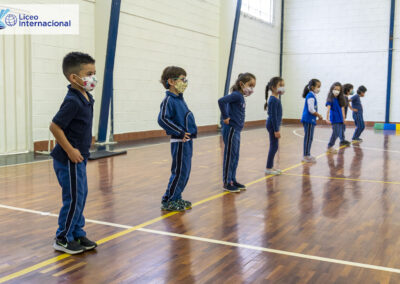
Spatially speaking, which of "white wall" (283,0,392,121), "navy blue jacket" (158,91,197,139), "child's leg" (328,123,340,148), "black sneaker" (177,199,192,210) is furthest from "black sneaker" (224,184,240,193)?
"white wall" (283,0,392,121)

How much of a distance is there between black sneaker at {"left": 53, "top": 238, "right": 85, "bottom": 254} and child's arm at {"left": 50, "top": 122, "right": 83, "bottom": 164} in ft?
2.10

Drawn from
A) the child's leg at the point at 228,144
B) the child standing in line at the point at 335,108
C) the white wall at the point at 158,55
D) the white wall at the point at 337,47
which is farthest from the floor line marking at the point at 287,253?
the white wall at the point at 337,47

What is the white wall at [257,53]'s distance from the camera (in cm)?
1673

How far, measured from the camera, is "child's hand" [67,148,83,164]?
3074 millimetres

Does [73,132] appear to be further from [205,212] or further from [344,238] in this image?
[344,238]

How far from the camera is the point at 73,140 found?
3158 millimetres

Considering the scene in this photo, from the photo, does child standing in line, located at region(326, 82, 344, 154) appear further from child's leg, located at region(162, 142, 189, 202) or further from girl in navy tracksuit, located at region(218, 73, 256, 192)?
child's leg, located at region(162, 142, 189, 202)

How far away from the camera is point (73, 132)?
3150 millimetres

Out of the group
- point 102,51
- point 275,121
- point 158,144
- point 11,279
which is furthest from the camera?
point 158,144

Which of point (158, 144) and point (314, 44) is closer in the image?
point (158, 144)

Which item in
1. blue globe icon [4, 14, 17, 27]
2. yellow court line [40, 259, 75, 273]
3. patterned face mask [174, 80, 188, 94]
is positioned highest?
blue globe icon [4, 14, 17, 27]

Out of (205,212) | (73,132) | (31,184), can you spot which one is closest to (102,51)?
(31,184)

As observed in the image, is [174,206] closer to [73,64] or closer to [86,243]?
[86,243]

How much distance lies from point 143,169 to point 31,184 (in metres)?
1.84
